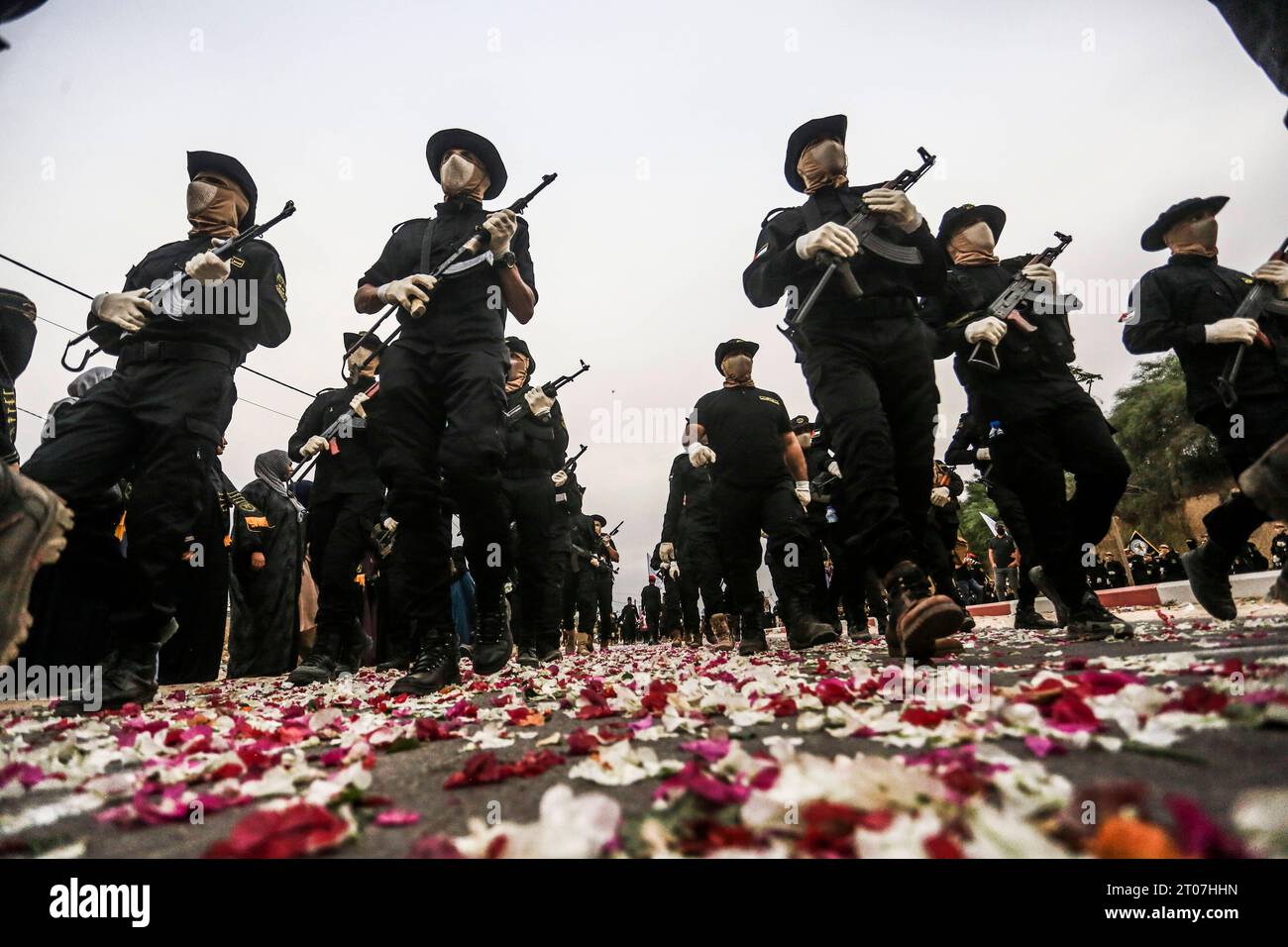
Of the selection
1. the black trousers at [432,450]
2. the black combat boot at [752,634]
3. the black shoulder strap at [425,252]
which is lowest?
the black combat boot at [752,634]

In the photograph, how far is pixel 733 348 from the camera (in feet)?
22.3

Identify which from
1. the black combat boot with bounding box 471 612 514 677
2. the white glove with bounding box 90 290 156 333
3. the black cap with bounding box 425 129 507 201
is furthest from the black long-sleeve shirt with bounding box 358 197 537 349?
the black combat boot with bounding box 471 612 514 677

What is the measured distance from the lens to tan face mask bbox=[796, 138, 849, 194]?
4125 millimetres

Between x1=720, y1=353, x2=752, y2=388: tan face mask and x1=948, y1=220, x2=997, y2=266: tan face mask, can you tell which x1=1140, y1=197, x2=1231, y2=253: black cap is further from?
x1=720, y1=353, x2=752, y2=388: tan face mask

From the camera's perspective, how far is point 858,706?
1919mm

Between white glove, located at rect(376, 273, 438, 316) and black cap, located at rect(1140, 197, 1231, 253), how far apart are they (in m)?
5.25

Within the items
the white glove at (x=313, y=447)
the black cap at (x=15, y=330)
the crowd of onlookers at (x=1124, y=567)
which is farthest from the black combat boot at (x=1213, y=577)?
the crowd of onlookers at (x=1124, y=567)

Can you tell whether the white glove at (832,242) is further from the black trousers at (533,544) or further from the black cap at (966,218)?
the black trousers at (533,544)

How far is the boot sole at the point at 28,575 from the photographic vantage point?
69.6 inches

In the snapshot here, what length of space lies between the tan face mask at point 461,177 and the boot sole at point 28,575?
10.1ft

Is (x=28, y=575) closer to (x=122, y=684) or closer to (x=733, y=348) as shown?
(x=122, y=684)
